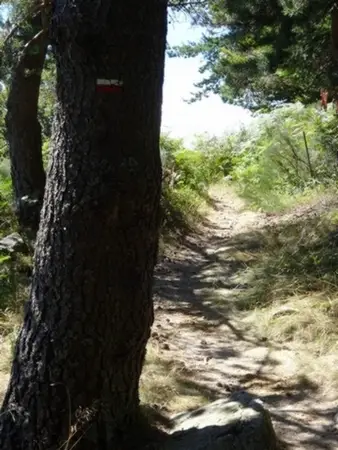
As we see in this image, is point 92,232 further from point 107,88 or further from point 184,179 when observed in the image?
point 184,179

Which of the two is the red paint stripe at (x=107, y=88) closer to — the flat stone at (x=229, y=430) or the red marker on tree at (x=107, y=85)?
the red marker on tree at (x=107, y=85)

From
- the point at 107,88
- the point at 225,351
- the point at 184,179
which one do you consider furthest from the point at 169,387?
the point at 184,179

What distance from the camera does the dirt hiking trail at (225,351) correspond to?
161 inches

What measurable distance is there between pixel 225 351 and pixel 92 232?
297 centimetres

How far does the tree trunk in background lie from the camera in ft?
24.9

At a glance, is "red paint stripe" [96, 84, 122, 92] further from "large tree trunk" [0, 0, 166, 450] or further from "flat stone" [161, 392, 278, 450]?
"flat stone" [161, 392, 278, 450]

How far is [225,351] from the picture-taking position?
5527 millimetres

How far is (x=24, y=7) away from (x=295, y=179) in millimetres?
8345

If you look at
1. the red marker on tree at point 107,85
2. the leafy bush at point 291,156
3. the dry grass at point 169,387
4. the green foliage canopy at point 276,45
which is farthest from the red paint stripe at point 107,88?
the leafy bush at point 291,156

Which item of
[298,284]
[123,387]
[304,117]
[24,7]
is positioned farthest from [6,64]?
[304,117]

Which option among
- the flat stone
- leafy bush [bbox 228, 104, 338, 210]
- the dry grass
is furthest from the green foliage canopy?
the flat stone

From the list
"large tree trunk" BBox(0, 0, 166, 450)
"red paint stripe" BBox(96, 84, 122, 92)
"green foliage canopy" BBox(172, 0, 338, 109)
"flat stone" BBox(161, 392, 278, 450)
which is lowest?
"flat stone" BBox(161, 392, 278, 450)

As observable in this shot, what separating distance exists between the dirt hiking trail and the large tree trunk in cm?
143

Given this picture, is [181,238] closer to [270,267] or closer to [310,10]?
[270,267]
